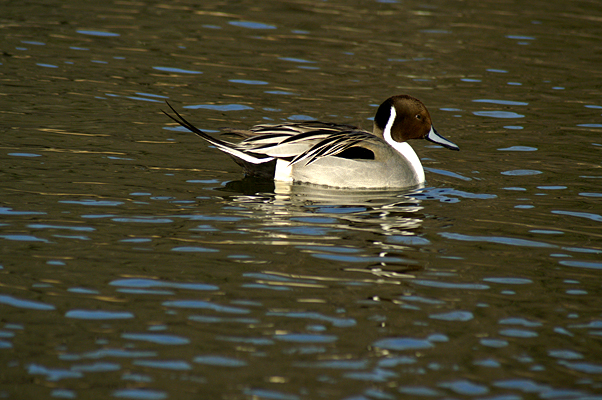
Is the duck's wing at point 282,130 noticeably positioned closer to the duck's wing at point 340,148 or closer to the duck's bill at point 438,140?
the duck's wing at point 340,148

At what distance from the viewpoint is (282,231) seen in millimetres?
6332

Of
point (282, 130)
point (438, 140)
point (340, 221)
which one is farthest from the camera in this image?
point (438, 140)

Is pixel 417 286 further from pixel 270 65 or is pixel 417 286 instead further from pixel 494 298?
pixel 270 65

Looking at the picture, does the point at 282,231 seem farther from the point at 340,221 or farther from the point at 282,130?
the point at 282,130

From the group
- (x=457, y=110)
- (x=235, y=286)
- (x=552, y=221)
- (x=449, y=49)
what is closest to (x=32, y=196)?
(x=235, y=286)

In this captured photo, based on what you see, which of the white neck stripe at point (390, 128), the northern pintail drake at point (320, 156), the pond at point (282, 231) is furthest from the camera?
the white neck stripe at point (390, 128)

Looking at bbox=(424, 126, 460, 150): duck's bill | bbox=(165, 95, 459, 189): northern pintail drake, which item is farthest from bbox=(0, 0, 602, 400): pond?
bbox=(424, 126, 460, 150): duck's bill

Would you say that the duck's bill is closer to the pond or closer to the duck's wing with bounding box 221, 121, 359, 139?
the pond

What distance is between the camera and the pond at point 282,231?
4227 mm

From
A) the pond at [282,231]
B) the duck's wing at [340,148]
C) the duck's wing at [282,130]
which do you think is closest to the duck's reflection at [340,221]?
the pond at [282,231]

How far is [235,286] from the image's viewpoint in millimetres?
5156

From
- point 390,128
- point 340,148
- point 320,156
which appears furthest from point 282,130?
point 390,128

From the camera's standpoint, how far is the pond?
4.23m

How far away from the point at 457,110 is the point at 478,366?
7.16m
